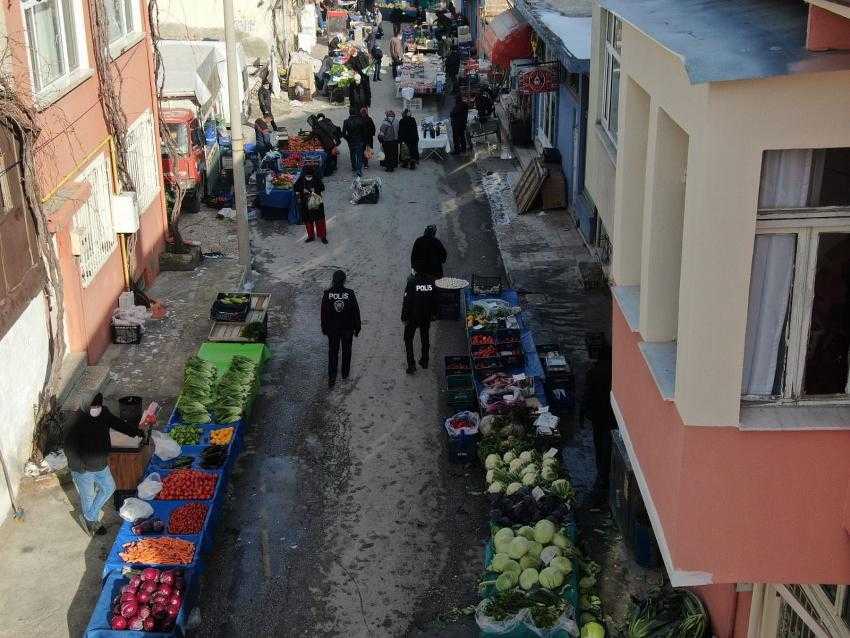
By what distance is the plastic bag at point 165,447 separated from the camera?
1120cm

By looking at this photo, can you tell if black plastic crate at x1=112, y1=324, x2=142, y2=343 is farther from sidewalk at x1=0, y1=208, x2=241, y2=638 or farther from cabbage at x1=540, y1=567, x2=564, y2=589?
cabbage at x1=540, y1=567, x2=564, y2=589

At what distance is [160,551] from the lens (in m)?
9.45

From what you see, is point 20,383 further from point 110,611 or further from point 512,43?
point 512,43

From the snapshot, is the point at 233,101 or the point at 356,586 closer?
the point at 356,586

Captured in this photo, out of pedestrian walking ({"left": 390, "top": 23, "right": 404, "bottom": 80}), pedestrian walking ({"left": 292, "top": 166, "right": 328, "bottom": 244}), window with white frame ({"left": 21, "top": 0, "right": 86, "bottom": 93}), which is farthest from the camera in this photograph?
pedestrian walking ({"left": 390, "top": 23, "right": 404, "bottom": 80})

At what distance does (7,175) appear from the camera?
11.0m

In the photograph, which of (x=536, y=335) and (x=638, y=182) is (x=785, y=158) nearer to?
(x=638, y=182)

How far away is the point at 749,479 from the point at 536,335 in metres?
9.78

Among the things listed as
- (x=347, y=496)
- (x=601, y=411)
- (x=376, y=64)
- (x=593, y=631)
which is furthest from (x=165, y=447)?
(x=376, y=64)

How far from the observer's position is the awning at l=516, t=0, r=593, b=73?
16562 mm

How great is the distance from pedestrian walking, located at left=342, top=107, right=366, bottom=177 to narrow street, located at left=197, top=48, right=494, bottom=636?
6.58 m

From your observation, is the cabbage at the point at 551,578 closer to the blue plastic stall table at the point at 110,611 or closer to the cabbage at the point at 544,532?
the cabbage at the point at 544,532

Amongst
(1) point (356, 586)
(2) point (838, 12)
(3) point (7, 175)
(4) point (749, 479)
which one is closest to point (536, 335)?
(1) point (356, 586)

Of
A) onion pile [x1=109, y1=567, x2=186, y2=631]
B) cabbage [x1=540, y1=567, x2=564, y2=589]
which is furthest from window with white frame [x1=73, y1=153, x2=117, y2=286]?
cabbage [x1=540, y1=567, x2=564, y2=589]
